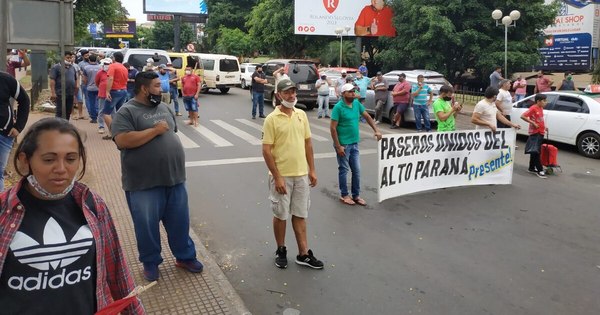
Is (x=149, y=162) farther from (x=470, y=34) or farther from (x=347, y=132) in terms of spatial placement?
(x=470, y=34)

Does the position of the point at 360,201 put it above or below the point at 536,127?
below

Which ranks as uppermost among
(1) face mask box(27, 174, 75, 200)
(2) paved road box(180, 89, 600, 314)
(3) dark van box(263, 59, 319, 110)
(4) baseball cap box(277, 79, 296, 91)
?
(3) dark van box(263, 59, 319, 110)

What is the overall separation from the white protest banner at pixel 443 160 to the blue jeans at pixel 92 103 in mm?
8363

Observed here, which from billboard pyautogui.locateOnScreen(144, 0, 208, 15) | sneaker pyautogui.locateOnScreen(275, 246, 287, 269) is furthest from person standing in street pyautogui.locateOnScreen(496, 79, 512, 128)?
billboard pyautogui.locateOnScreen(144, 0, 208, 15)

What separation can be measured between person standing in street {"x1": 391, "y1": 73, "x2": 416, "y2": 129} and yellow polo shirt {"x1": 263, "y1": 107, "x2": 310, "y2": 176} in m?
10.0

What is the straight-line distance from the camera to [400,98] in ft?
46.9

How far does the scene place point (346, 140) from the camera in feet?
22.2

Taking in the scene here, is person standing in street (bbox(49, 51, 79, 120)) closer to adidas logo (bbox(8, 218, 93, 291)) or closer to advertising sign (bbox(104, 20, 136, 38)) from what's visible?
adidas logo (bbox(8, 218, 93, 291))

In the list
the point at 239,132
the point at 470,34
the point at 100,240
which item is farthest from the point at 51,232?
the point at 470,34

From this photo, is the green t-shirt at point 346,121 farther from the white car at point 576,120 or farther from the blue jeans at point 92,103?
the blue jeans at point 92,103

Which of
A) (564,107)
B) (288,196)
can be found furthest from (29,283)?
(564,107)

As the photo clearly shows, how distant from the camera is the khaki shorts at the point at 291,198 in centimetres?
471

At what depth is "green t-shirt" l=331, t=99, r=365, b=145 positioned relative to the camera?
262 inches

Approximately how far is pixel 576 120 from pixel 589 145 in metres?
0.63
